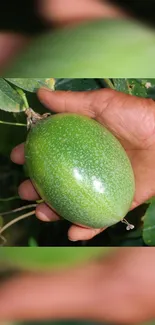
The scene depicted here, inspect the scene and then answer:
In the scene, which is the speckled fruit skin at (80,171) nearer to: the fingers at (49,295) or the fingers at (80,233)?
the fingers at (80,233)

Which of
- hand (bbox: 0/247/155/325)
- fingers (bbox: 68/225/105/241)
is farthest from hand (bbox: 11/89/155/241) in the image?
hand (bbox: 0/247/155/325)

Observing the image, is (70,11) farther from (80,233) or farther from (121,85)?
(80,233)

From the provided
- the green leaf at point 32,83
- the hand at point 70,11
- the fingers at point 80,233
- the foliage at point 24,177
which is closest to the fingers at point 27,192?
the foliage at point 24,177

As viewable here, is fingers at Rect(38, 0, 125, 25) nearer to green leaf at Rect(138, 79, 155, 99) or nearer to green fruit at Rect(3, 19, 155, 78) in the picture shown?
green fruit at Rect(3, 19, 155, 78)

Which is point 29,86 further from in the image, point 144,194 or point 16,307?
point 16,307

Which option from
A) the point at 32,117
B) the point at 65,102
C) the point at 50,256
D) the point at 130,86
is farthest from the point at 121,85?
the point at 50,256

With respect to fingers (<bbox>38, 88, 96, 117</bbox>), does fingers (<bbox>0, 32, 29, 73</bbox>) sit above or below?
above
